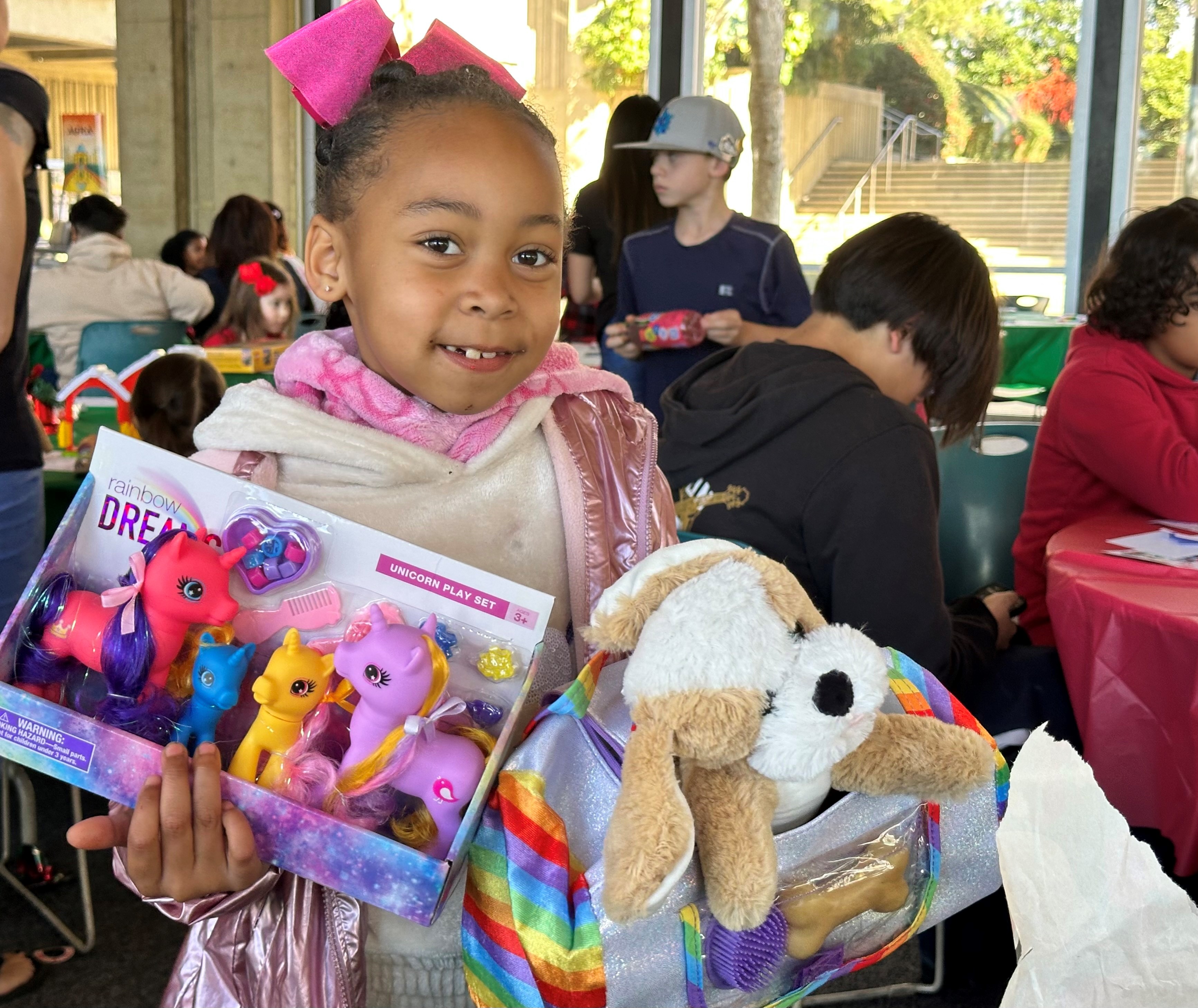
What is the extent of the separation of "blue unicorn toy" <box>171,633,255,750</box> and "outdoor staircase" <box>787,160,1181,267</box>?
621 cm

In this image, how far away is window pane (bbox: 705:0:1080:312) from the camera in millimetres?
6516

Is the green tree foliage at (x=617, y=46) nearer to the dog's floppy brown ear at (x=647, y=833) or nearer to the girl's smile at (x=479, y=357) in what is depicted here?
the girl's smile at (x=479, y=357)

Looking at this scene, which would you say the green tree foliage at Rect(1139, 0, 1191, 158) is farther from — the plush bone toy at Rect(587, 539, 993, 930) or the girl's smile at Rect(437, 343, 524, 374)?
the plush bone toy at Rect(587, 539, 993, 930)

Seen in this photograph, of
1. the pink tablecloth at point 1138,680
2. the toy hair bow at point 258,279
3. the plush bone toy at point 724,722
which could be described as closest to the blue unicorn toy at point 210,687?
the plush bone toy at point 724,722

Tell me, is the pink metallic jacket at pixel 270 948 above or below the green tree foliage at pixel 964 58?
below

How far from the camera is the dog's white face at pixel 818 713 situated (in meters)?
0.64

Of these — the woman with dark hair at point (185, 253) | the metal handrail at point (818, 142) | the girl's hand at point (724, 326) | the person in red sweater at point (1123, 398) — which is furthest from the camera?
the metal handrail at point (818, 142)

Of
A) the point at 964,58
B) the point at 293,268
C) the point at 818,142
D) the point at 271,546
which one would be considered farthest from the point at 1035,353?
the point at 271,546

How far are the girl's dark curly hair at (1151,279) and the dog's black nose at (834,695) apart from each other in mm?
2049

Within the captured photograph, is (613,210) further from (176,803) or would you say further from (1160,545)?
(176,803)

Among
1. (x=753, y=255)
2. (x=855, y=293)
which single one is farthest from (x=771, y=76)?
(x=855, y=293)

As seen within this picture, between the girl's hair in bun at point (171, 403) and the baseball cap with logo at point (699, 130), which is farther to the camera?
the baseball cap with logo at point (699, 130)

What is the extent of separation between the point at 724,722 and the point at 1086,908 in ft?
0.81

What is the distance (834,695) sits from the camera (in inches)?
A: 25.3
